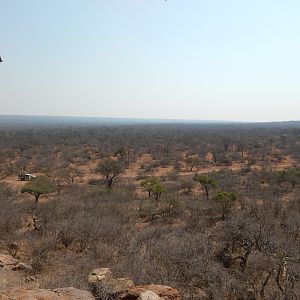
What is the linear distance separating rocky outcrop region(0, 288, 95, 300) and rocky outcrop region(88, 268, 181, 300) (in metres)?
0.76

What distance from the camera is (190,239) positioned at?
1069 centimetres

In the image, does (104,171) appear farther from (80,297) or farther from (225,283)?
(80,297)

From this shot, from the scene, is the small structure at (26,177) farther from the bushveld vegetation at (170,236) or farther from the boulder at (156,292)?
the boulder at (156,292)

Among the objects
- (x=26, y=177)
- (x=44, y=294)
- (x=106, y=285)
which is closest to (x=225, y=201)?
(x=106, y=285)

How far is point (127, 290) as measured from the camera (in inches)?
243

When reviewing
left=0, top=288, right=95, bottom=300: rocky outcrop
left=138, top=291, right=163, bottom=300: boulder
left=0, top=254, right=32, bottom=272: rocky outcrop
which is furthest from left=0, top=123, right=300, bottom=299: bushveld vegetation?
left=138, top=291, right=163, bottom=300: boulder

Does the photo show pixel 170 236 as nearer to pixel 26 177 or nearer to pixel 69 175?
pixel 69 175

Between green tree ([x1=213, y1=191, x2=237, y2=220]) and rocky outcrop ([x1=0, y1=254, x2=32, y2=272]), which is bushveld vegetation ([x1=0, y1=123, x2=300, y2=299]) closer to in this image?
green tree ([x1=213, y1=191, x2=237, y2=220])

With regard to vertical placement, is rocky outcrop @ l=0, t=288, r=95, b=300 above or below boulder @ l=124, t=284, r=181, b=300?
above

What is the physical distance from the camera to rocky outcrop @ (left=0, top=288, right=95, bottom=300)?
4.95 m

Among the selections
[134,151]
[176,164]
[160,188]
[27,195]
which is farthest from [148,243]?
[134,151]

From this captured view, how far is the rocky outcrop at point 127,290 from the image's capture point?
569cm

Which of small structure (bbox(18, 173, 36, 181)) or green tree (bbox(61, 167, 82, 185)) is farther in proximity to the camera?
small structure (bbox(18, 173, 36, 181))

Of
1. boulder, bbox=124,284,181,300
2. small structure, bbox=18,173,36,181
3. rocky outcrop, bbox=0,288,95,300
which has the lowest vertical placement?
small structure, bbox=18,173,36,181
